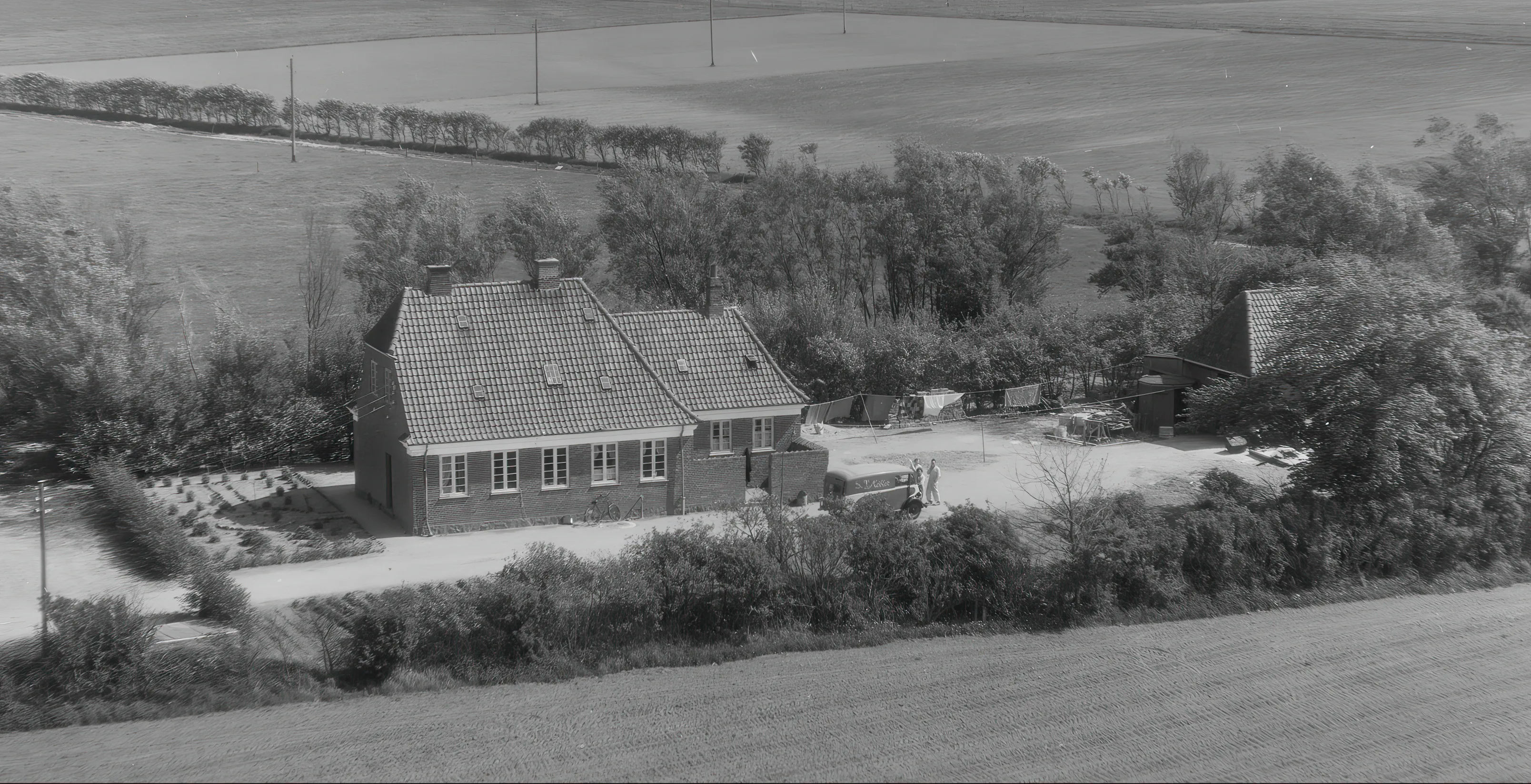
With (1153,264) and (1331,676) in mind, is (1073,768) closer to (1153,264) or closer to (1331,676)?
(1331,676)

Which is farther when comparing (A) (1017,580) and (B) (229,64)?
(B) (229,64)

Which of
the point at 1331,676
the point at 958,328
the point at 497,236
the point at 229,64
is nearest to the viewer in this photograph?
the point at 1331,676

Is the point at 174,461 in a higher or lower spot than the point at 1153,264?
lower

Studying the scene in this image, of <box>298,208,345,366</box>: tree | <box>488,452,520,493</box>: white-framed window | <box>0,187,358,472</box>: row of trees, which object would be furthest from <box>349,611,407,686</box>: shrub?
<box>298,208,345,366</box>: tree

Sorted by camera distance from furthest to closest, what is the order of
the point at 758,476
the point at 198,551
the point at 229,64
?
the point at 229,64 → the point at 758,476 → the point at 198,551

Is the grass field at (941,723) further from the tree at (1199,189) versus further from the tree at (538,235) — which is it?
the tree at (1199,189)

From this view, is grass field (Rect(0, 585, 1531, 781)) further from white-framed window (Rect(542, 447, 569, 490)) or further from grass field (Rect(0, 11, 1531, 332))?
grass field (Rect(0, 11, 1531, 332))

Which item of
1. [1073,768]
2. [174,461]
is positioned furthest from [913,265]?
[1073,768]
